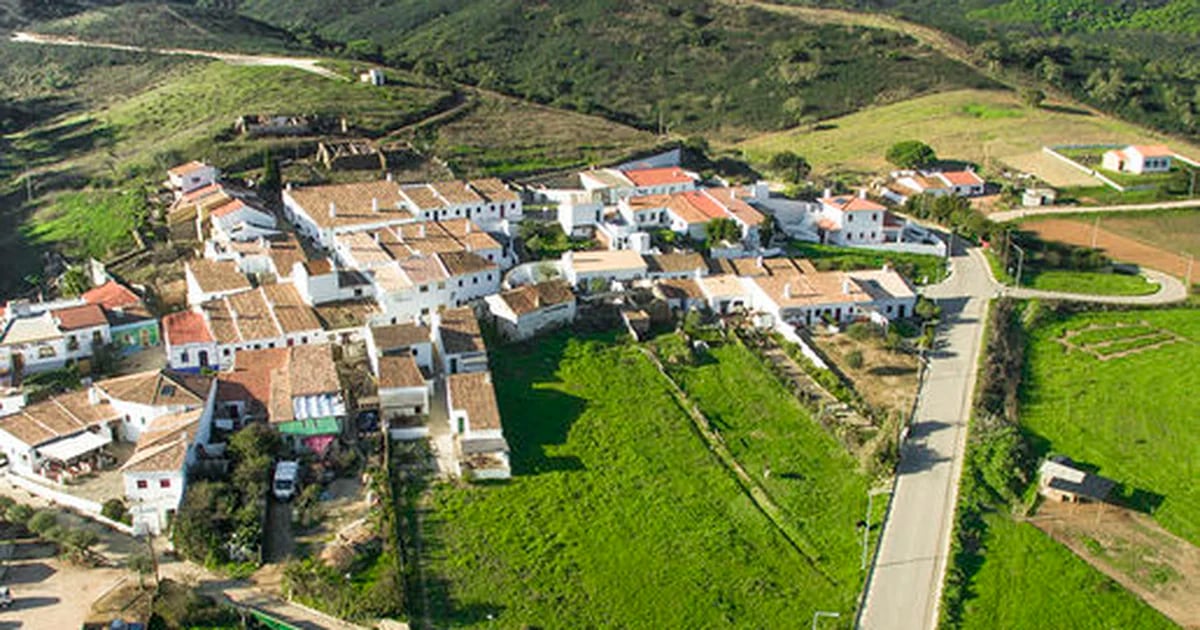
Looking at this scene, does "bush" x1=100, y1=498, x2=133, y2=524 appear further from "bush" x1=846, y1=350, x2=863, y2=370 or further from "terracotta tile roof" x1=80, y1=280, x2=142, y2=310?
"bush" x1=846, y1=350, x2=863, y2=370

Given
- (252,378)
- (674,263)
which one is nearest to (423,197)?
(674,263)

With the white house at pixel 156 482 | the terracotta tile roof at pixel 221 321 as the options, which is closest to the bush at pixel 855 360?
the terracotta tile roof at pixel 221 321

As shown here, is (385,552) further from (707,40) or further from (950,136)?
(707,40)

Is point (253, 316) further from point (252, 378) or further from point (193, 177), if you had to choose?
point (193, 177)

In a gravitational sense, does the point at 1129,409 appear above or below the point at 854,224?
below

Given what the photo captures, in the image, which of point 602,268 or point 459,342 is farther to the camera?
point 602,268

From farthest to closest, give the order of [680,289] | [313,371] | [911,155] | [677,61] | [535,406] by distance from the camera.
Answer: [677,61], [911,155], [680,289], [535,406], [313,371]

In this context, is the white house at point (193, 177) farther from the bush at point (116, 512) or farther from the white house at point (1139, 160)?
the white house at point (1139, 160)
